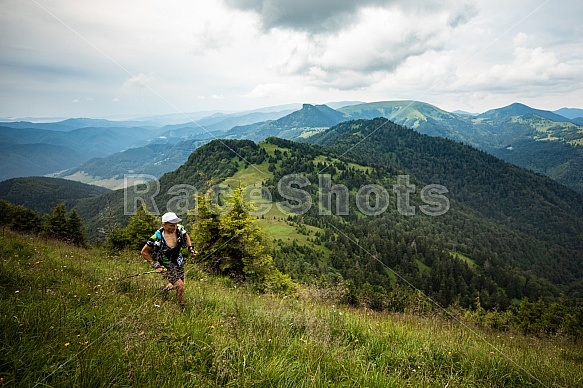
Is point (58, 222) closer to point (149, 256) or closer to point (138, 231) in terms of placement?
point (138, 231)

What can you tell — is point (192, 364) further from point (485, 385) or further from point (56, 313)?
point (485, 385)

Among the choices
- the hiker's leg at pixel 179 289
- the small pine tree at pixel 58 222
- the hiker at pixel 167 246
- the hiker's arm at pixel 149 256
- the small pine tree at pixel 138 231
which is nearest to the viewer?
the hiker's leg at pixel 179 289

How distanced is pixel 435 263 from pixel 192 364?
12753cm

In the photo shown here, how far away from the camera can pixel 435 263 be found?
113 meters

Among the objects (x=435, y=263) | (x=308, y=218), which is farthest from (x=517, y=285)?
(x=308, y=218)

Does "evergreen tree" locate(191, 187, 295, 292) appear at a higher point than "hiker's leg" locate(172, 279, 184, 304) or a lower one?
lower

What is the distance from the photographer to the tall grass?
2.71 m

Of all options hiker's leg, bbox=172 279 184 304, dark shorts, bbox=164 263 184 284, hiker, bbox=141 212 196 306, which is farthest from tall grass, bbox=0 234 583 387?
hiker, bbox=141 212 196 306

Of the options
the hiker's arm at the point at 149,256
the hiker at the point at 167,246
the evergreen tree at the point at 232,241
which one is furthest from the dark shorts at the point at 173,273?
the evergreen tree at the point at 232,241

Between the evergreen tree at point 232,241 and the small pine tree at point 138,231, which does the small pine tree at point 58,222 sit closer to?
the small pine tree at point 138,231

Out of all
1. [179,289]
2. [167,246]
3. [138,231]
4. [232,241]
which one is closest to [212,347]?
[179,289]

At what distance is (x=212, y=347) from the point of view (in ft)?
11.5

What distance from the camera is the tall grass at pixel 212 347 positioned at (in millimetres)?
2709

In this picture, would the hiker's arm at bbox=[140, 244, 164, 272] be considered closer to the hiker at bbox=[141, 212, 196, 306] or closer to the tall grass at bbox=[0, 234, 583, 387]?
the hiker at bbox=[141, 212, 196, 306]
